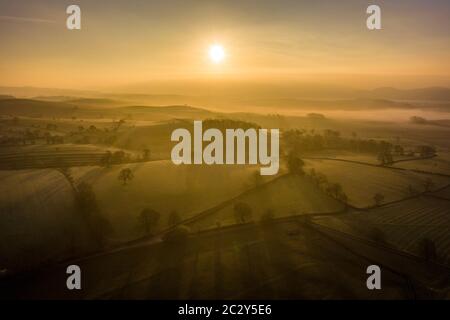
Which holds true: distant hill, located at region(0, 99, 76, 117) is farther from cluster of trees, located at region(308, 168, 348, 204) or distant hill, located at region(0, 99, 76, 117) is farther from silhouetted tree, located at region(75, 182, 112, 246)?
cluster of trees, located at region(308, 168, 348, 204)

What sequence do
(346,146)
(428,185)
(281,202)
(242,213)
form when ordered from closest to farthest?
(242,213) < (281,202) < (428,185) < (346,146)

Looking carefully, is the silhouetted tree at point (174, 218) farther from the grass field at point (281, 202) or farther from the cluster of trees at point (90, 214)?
the cluster of trees at point (90, 214)

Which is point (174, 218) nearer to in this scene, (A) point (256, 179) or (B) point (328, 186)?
(A) point (256, 179)

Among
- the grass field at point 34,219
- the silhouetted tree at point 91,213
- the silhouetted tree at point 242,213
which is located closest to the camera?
the grass field at point 34,219

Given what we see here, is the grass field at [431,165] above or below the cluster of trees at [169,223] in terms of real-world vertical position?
above

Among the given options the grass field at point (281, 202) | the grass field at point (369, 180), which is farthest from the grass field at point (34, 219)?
the grass field at point (369, 180)

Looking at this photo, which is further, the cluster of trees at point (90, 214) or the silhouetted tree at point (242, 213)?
the silhouetted tree at point (242, 213)

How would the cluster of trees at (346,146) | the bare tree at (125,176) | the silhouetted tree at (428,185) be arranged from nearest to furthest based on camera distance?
the bare tree at (125,176) < the silhouetted tree at (428,185) < the cluster of trees at (346,146)

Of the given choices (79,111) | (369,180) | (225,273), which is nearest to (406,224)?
(369,180)
